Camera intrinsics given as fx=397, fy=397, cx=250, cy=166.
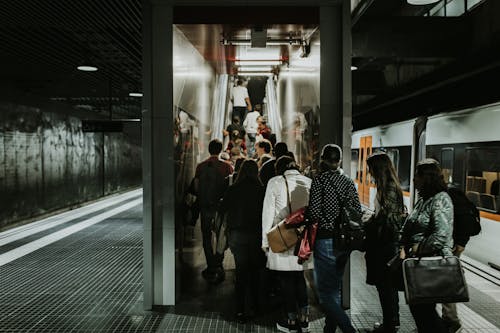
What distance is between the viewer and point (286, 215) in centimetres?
373

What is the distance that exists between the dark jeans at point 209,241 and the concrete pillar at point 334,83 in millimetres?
1780

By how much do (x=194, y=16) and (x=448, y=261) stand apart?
365cm

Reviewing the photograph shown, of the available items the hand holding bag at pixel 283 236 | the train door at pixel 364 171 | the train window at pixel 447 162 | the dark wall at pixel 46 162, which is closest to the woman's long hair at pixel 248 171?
the hand holding bag at pixel 283 236

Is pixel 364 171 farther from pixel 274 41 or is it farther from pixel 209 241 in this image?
pixel 209 241

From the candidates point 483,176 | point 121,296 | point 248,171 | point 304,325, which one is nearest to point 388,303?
point 304,325

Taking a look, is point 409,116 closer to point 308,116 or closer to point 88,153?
point 308,116

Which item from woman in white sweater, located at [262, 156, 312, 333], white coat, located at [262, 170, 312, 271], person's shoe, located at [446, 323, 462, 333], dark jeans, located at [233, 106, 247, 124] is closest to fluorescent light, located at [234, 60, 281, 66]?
dark jeans, located at [233, 106, 247, 124]

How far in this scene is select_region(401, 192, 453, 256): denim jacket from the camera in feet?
10.3

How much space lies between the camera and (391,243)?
364 cm

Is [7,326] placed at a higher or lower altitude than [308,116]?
Answer: lower

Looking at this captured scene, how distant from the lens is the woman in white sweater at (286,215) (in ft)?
12.1

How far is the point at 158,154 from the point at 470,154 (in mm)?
5222

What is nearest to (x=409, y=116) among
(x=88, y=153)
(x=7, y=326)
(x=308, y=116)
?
(x=308, y=116)

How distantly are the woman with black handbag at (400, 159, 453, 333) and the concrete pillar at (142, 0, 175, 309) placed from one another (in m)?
2.59
